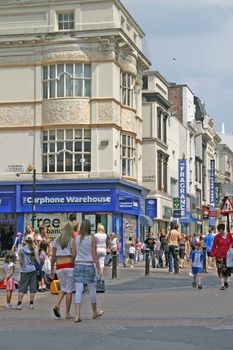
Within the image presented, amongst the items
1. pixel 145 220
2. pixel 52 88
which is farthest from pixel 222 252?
pixel 145 220

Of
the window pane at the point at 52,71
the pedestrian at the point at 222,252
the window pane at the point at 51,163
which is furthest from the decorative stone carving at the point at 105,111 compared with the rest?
the pedestrian at the point at 222,252

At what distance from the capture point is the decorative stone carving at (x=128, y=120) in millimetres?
41219

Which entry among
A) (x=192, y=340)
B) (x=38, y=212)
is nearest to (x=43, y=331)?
(x=192, y=340)

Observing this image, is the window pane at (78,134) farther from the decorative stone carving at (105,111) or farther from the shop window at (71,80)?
the shop window at (71,80)

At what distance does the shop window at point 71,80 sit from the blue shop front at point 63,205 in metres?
4.99

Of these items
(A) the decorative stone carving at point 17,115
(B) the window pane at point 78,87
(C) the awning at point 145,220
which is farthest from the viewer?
(C) the awning at point 145,220

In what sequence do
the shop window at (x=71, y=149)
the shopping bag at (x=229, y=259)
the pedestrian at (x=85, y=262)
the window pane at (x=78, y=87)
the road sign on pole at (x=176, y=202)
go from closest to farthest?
1. the pedestrian at (x=85, y=262)
2. the shopping bag at (x=229, y=259)
3. the shop window at (x=71, y=149)
4. the window pane at (x=78, y=87)
5. the road sign on pole at (x=176, y=202)

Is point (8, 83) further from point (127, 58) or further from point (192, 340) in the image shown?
point (192, 340)

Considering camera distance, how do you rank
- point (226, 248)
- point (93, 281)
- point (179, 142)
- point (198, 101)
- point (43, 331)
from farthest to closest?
point (198, 101), point (179, 142), point (226, 248), point (93, 281), point (43, 331)

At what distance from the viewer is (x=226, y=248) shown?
19.0 m

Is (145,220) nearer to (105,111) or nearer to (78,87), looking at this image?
(105,111)

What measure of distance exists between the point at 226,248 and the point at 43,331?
8980 millimetres

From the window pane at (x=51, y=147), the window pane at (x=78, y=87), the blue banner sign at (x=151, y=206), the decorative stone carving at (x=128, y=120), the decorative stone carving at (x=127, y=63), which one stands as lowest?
the blue banner sign at (x=151, y=206)

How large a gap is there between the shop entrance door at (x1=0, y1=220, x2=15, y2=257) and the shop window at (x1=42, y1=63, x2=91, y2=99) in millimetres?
7796
